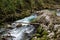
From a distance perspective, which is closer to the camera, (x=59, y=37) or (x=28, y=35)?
(x=59, y=37)

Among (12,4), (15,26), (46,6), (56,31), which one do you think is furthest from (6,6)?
(46,6)

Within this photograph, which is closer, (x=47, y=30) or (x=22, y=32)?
(x=47, y=30)

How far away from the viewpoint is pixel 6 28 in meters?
15.8

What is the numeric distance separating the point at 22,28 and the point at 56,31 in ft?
12.1

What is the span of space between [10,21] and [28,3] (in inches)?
285

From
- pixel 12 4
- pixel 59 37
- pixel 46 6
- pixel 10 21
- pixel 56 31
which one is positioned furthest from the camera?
pixel 46 6

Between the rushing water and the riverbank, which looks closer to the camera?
the riverbank

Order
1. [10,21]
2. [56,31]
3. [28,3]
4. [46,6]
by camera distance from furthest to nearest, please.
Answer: [46,6]
[28,3]
[10,21]
[56,31]

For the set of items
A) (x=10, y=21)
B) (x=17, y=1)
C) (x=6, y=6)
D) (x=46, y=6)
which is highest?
(x=46, y=6)

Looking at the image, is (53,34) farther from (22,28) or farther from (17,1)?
(17,1)

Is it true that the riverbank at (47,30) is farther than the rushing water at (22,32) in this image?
No

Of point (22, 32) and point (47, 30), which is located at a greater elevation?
point (22, 32)

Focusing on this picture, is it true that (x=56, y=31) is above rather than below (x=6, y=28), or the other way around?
below

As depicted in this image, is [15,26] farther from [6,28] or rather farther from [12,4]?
[12,4]
